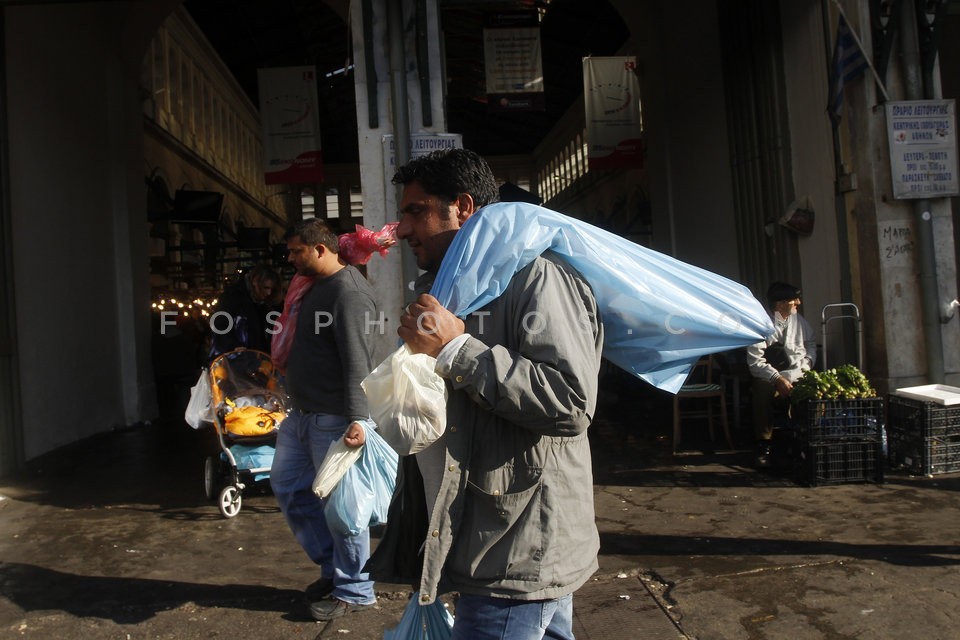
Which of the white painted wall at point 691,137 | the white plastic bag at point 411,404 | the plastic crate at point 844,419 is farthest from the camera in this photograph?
the white painted wall at point 691,137

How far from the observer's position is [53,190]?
927cm

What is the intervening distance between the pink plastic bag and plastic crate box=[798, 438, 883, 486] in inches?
162

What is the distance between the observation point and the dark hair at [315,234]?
4.12 metres

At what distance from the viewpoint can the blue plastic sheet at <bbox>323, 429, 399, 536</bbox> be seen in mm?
3656

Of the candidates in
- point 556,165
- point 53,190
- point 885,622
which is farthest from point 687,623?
point 556,165

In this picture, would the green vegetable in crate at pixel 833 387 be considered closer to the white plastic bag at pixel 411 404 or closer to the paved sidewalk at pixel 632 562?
the paved sidewalk at pixel 632 562

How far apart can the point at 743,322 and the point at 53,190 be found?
30.0 ft

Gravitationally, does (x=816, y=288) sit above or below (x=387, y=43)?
below

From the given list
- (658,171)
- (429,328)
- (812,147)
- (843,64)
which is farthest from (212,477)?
(658,171)

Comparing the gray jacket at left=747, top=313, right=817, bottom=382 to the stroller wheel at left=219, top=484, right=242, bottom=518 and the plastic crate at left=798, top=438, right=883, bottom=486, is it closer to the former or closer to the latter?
the plastic crate at left=798, top=438, right=883, bottom=486

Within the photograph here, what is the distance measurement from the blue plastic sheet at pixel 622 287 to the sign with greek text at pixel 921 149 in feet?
18.9

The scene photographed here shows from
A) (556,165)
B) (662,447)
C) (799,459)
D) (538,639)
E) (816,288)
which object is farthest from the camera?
(556,165)

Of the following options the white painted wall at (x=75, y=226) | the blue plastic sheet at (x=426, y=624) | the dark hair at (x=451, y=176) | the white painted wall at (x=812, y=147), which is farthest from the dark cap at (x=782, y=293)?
the white painted wall at (x=75, y=226)

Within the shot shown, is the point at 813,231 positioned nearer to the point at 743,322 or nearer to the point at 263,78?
the point at 743,322
